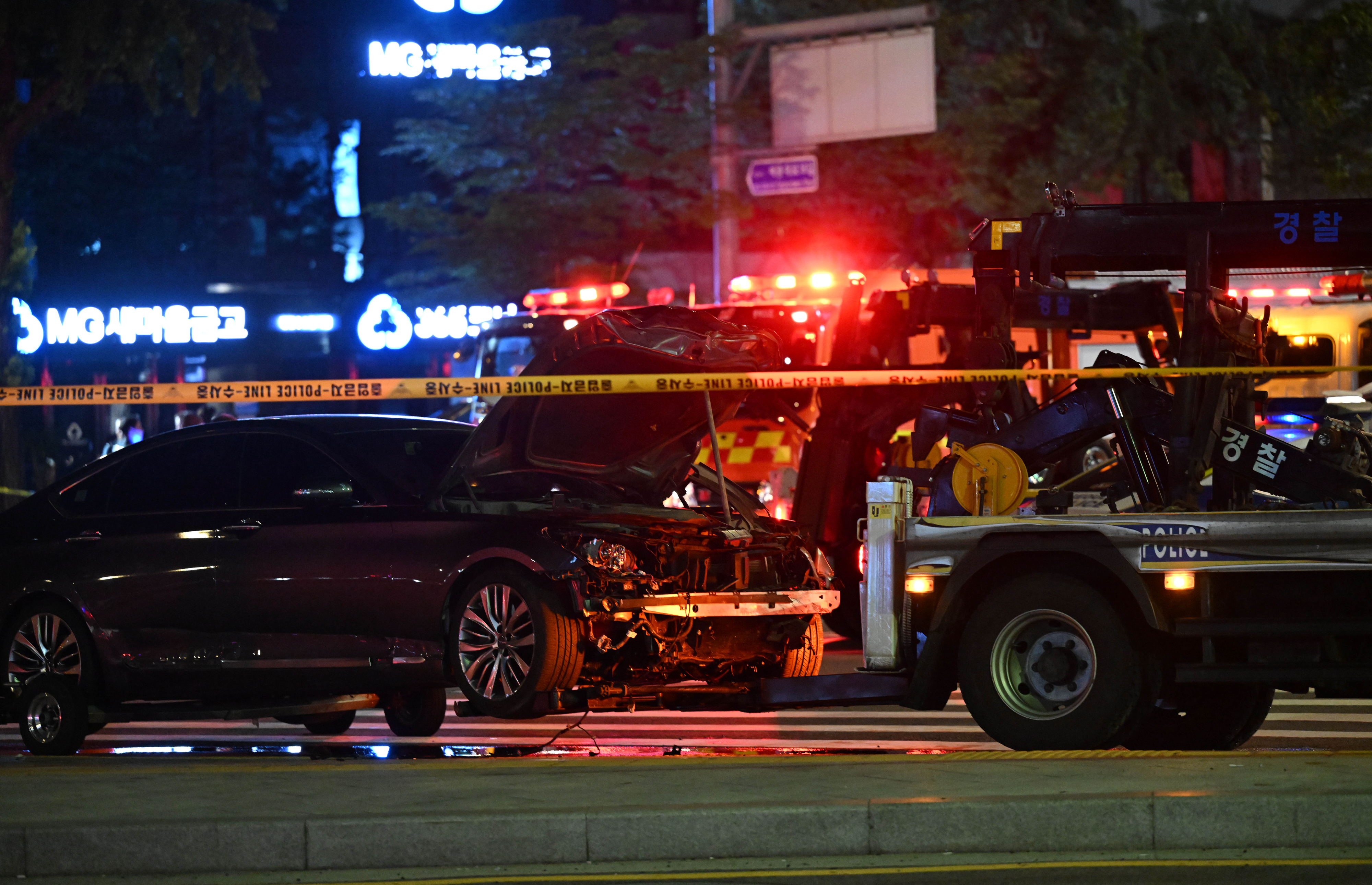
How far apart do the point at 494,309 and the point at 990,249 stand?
24384mm

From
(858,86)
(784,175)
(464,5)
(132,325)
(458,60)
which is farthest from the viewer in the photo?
(132,325)

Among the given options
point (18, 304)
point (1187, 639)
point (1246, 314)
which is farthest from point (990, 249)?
point (18, 304)

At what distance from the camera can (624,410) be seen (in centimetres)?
896

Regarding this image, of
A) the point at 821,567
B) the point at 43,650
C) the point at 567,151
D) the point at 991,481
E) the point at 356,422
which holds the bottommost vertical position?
the point at 43,650

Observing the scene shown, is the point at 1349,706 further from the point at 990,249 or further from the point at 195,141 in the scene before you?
the point at 195,141

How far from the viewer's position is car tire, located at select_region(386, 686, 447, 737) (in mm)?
9758

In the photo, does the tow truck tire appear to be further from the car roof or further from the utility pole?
the utility pole

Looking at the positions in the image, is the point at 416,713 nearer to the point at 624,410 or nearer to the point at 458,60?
the point at 624,410

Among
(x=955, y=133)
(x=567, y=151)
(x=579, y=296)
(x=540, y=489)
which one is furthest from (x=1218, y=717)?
(x=955, y=133)

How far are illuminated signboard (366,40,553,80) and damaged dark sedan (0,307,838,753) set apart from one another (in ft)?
71.4

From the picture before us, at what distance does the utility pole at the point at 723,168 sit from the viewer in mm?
24891

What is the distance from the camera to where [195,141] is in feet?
Answer: 133

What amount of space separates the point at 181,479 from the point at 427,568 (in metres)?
1.68

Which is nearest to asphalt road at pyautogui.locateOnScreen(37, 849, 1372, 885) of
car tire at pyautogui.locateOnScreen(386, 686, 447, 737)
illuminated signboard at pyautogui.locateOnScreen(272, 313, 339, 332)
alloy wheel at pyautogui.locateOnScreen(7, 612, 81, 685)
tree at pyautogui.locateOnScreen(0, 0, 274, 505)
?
alloy wheel at pyautogui.locateOnScreen(7, 612, 81, 685)
